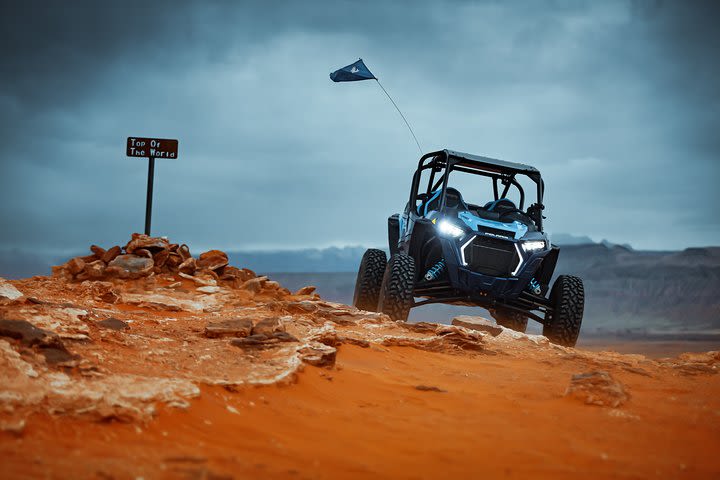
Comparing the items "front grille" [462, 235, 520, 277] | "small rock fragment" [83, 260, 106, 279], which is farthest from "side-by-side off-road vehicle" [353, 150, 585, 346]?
"small rock fragment" [83, 260, 106, 279]

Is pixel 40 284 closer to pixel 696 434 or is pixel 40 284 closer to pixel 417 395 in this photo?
pixel 417 395

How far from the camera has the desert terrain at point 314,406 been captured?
347cm

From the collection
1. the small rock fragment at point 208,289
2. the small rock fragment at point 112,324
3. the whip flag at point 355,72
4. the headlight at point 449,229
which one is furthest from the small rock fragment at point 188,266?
the small rock fragment at point 112,324

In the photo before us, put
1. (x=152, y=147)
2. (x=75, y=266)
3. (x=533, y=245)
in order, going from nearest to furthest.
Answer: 1. (x=533, y=245)
2. (x=75, y=266)
3. (x=152, y=147)

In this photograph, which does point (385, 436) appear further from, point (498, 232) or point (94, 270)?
point (94, 270)

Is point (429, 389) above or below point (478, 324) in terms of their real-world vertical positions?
above

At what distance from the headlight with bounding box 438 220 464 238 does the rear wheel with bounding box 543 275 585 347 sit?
7.57 feet

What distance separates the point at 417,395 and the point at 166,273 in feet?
30.1

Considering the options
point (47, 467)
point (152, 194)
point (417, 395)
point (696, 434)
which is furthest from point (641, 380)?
point (152, 194)

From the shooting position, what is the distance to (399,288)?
983cm

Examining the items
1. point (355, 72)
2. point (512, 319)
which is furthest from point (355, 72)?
point (512, 319)

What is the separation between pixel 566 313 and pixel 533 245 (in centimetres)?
148

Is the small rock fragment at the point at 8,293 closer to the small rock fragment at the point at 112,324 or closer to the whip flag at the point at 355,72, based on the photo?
the small rock fragment at the point at 112,324

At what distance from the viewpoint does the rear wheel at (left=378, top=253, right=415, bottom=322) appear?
32.2 ft
